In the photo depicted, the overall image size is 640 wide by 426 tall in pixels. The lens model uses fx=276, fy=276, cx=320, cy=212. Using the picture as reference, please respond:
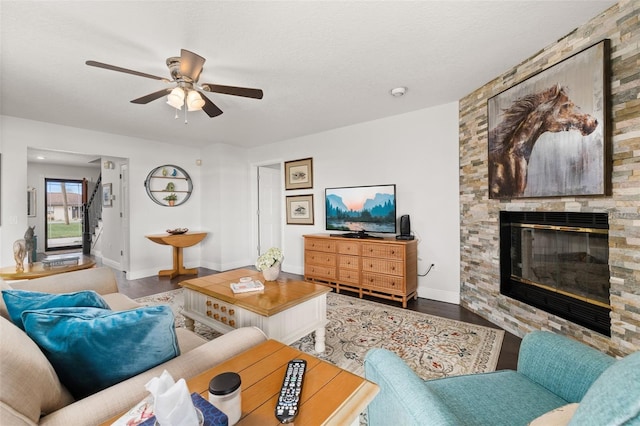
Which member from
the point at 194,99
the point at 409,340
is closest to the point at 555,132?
the point at 409,340

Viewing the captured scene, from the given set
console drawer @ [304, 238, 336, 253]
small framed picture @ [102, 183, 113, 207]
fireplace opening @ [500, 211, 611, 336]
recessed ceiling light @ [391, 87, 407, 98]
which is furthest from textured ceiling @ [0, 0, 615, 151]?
small framed picture @ [102, 183, 113, 207]

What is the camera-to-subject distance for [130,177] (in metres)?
4.63

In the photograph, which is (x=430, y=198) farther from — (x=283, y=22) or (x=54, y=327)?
(x=54, y=327)

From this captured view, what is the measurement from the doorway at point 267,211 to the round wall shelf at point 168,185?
137 centimetres

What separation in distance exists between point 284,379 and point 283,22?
2059mm

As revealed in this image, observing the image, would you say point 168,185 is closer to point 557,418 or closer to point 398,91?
point 398,91

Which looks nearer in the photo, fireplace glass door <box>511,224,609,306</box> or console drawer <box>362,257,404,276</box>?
fireplace glass door <box>511,224,609,306</box>

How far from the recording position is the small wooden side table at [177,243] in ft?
15.0

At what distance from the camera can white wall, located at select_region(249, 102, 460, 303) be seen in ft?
10.8

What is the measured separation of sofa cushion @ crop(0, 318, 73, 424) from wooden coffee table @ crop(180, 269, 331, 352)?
1126 mm

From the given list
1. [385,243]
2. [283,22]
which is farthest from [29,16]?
[385,243]

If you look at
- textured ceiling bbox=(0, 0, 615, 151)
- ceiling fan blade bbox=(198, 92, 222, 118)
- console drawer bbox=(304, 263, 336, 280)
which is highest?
textured ceiling bbox=(0, 0, 615, 151)

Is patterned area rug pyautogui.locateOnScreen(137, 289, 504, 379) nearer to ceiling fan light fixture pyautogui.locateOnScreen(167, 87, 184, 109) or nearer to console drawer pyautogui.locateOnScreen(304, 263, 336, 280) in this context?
console drawer pyautogui.locateOnScreen(304, 263, 336, 280)

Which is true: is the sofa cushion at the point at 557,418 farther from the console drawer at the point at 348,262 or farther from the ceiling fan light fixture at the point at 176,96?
the console drawer at the point at 348,262
